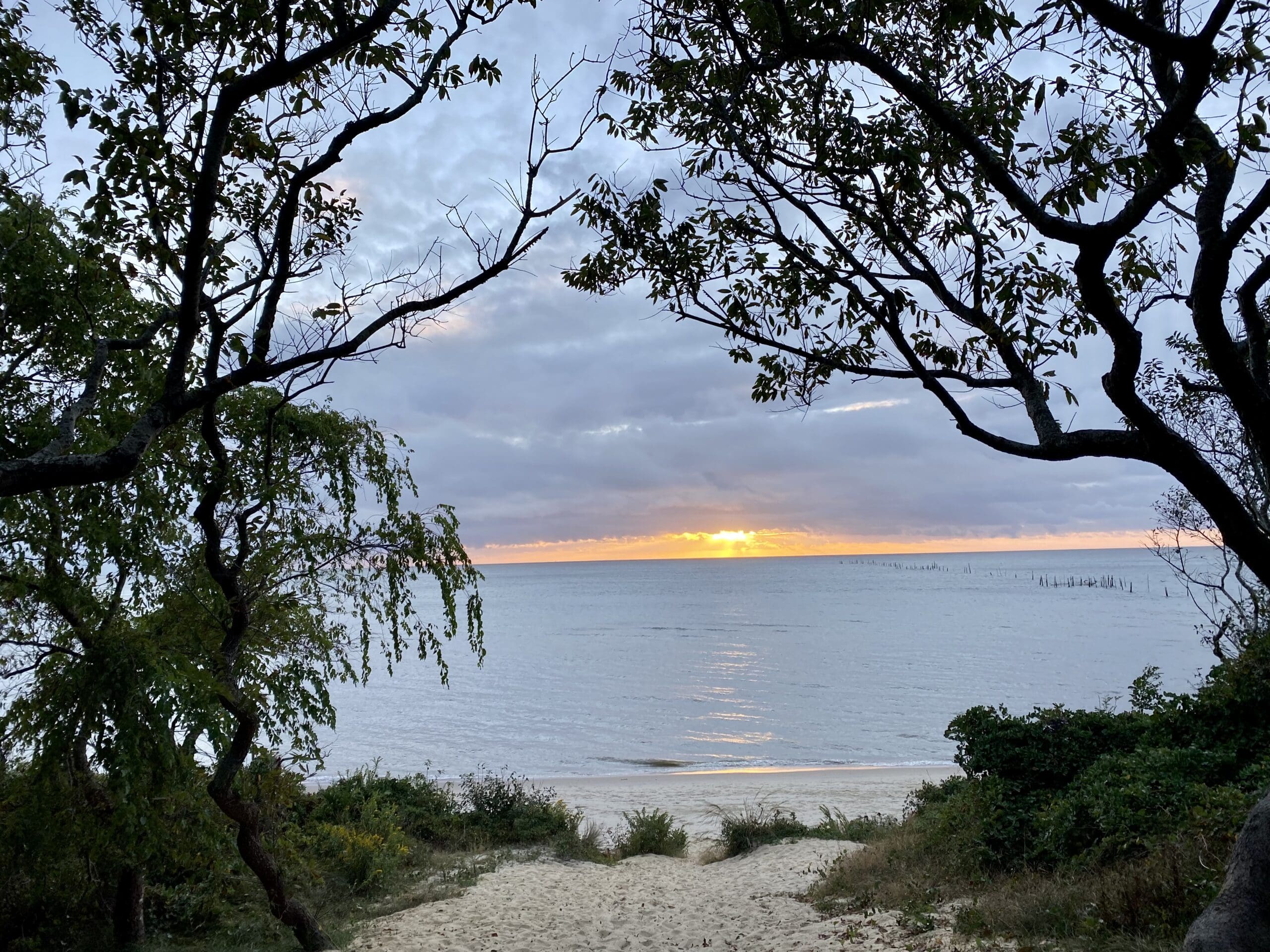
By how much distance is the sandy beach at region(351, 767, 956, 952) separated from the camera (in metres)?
8.46

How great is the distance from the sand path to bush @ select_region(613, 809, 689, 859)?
144 centimetres

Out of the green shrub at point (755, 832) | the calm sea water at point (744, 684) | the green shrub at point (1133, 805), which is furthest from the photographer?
the calm sea water at point (744, 684)

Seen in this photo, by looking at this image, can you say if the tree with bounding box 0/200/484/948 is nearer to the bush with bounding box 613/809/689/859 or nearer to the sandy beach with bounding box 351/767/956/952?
the sandy beach with bounding box 351/767/956/952

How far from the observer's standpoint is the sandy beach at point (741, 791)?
1897cm

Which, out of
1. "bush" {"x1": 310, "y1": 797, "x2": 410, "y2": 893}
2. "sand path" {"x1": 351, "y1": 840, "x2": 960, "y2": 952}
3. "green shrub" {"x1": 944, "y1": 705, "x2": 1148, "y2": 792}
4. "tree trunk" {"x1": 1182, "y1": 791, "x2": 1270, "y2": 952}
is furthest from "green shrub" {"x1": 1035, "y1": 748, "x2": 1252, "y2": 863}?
"bush" {"x1": 310, "y1": 797, "x2": 410, "y2": 893}

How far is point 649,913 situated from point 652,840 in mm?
4792

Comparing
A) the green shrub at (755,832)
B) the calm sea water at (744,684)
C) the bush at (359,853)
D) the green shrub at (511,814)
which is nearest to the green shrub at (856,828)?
the green shrub at (755,832)

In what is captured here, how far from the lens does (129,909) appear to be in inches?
349

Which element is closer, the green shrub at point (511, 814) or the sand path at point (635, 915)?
the sand path at point (635, 915)

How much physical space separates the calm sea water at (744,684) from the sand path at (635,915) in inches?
565

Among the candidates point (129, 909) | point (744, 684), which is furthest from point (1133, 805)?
point (744, 684)

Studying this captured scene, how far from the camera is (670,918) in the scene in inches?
387

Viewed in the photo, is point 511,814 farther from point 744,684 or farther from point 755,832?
point 744,684

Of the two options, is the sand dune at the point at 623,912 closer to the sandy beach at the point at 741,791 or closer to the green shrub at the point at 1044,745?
the green shrub at the point at 1044,745
